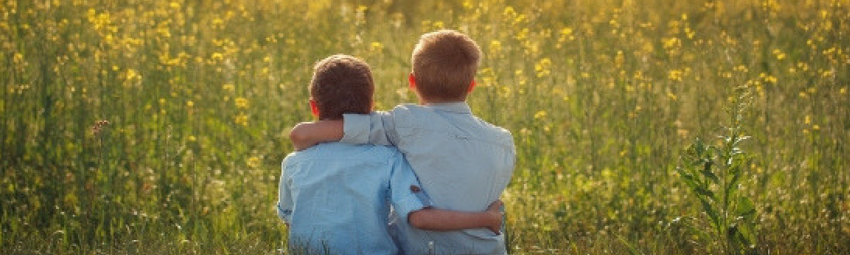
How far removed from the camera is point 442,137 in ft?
14.0

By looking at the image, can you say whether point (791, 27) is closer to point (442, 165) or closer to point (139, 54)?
point (139, 54)

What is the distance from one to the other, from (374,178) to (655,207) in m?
2.01

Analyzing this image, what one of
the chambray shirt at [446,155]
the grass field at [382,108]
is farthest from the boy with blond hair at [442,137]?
the grass field at [382,108]

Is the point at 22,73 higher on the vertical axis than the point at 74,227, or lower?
higher

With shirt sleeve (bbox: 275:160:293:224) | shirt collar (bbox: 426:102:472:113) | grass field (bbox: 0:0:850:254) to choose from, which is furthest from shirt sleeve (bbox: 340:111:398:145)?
grass field (bbox: 0:0:850:254)

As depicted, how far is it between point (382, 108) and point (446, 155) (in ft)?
8.02

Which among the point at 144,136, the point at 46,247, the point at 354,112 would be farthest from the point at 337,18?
the point at 354,112

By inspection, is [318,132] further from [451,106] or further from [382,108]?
[382,108]

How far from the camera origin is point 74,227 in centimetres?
555

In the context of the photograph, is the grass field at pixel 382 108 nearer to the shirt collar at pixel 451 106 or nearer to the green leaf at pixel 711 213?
the green leaf at pixel 711 213

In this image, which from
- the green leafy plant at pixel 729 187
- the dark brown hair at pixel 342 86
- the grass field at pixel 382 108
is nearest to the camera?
the dark brown hair at pixel 342 86

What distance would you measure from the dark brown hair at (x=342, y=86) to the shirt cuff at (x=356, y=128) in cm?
6

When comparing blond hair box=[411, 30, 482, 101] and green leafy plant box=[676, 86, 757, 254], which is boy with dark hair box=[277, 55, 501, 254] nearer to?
blond hair box=[411, 30, 482, 101]

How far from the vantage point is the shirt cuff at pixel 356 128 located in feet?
13.9
